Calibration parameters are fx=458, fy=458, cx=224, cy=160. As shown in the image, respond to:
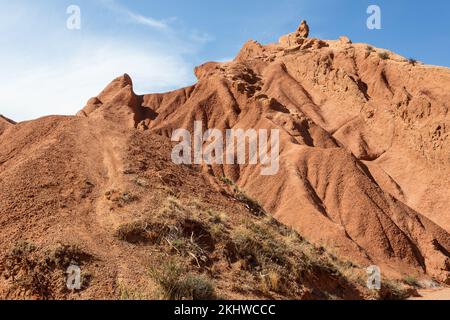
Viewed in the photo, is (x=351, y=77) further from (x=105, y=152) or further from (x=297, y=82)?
(x=105, y=152)

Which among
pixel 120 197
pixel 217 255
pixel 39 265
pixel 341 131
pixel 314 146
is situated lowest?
pixel 217 255

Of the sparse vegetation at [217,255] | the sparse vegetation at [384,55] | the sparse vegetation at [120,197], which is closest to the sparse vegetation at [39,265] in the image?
the sparse vegetation at [217,255]

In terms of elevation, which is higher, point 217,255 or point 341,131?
point 341,131

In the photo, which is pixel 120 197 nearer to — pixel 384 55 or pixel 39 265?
pixel 39 265

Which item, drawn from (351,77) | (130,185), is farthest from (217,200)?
(351,77)

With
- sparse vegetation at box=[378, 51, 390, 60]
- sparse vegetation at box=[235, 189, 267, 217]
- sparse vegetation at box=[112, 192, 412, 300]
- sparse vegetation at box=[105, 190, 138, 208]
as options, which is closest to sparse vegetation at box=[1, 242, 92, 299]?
sparse vegetation at box=[112, 192, 412, 300]

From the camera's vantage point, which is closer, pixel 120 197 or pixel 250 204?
pixel 120 197

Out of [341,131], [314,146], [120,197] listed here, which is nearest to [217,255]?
[120,197]

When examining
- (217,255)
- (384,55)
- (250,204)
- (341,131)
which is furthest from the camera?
(384,55)

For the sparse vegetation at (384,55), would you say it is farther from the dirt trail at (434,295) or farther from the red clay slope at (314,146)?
the dirt trail at (434,295)

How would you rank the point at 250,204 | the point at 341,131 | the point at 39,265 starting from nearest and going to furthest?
the point at 39,265
the point at 250,204
the point at 341,131

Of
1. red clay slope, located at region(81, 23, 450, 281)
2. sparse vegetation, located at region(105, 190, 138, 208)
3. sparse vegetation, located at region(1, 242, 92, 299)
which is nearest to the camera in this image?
sparse vegetation, located at region(1, 242, 92, 299)

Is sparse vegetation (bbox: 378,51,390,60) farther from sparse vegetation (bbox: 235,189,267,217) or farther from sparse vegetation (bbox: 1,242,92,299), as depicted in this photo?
sparse vegetation (bbox: 1,242,92,299)
